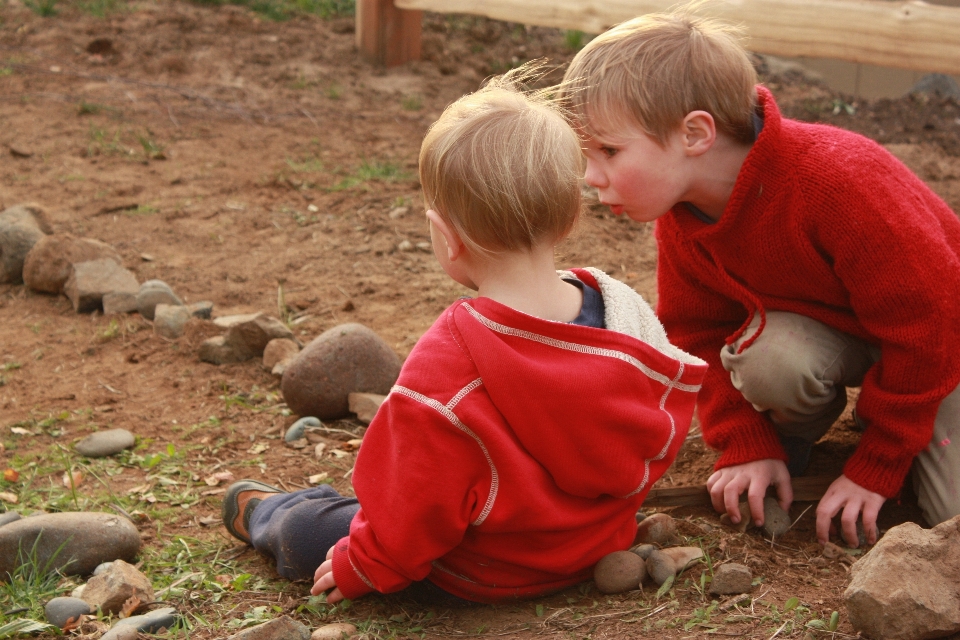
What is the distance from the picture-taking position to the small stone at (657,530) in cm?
236

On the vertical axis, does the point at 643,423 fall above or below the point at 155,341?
above

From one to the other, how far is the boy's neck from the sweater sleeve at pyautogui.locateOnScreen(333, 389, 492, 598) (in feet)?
0.92

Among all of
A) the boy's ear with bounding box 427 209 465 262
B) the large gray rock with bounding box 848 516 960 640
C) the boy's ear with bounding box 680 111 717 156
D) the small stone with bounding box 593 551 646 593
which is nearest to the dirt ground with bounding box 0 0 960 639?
the small stone with bounding box 593 551 646 593

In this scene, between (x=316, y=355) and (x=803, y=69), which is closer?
(x=316, y=355)

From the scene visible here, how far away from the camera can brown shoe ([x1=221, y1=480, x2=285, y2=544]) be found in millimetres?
2494

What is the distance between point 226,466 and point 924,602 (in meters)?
2.00

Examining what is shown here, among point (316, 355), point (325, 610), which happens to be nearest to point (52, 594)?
point (325, 610)

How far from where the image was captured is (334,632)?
201 centimetres

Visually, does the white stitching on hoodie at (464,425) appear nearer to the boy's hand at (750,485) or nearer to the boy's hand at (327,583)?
the boy's hand at (327,583)

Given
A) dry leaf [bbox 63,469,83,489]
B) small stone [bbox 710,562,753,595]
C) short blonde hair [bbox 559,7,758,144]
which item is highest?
short blonde hair [bbox 559,7,758,144]

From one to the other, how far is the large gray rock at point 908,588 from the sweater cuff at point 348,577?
3.27 ft

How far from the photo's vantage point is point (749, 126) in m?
2.34

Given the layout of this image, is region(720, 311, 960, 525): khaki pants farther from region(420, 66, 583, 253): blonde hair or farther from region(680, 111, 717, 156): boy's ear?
region(420, 66, 583, 253): blonde hair

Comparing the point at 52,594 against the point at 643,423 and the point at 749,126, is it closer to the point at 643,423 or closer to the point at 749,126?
the point at 643,423
